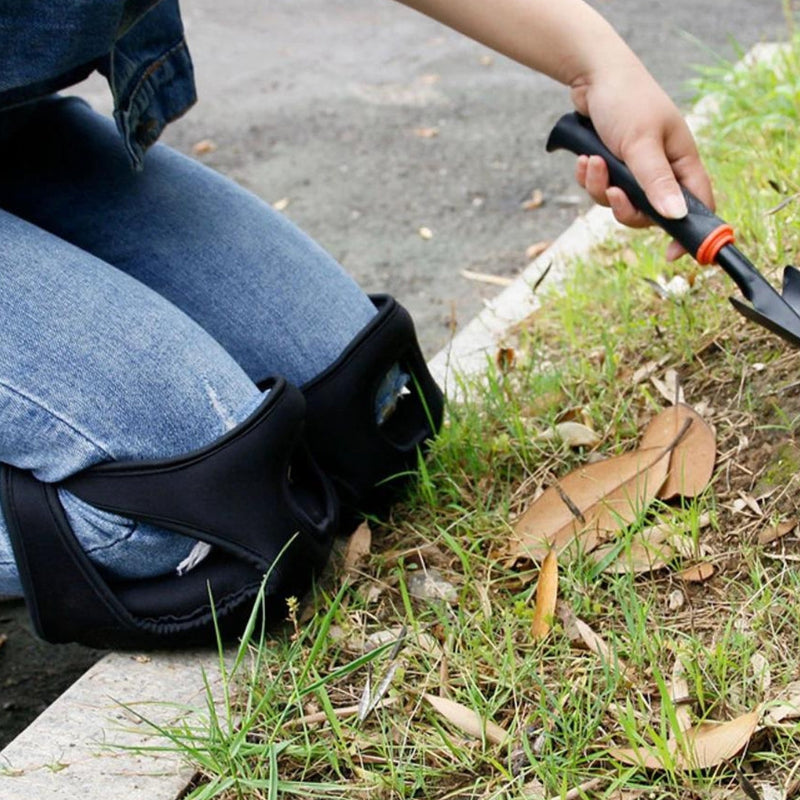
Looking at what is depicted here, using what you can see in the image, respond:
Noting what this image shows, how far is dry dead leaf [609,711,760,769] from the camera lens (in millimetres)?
1206

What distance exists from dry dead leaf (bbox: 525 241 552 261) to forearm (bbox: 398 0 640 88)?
130cm

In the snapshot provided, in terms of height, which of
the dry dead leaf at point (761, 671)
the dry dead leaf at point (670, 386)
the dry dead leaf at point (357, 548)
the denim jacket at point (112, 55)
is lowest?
the dry dead leaf at point (357, 548)

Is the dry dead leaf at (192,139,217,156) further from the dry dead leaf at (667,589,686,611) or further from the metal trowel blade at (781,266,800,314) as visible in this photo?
the dry dead leaf at (667,589,686,611)

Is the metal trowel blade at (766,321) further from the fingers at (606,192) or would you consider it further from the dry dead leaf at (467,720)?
the dry dead leaf at (467,720)

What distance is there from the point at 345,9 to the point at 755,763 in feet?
14.4

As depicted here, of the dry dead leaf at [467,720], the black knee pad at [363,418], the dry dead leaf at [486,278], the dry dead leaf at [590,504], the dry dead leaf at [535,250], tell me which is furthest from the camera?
the dry dead leaf at [535,250]

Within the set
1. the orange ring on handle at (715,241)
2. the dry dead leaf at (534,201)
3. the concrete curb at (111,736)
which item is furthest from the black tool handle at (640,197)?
the dry dead leaf at (534,201)

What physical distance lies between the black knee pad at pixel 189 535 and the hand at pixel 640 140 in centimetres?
52

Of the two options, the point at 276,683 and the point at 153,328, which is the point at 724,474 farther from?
the point at 153,328

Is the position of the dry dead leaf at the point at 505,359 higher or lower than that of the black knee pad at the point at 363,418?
lower

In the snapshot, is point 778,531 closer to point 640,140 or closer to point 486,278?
point 640,140

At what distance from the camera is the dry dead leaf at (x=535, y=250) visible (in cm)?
294

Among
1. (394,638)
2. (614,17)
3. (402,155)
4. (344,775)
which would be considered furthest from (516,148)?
(344,775)

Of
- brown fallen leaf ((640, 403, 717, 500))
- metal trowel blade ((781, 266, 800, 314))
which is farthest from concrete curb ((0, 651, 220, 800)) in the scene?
metal trowel blade ((781, 266, 800, 314))
